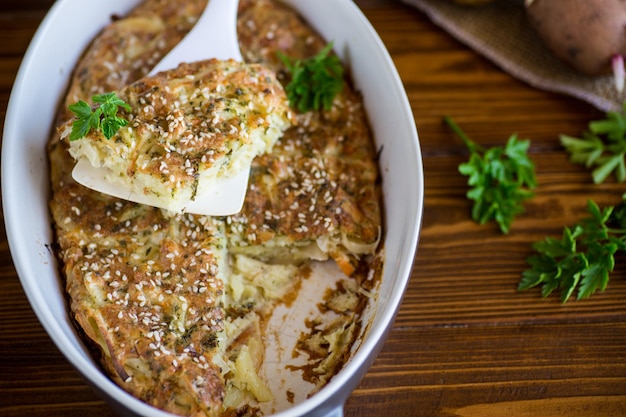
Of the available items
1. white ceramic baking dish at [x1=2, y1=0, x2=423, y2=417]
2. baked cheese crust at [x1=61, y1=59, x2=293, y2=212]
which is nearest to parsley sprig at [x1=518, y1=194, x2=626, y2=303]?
white ceramic baking dish at [x1=2, y1=0, x2=423, y2=417]

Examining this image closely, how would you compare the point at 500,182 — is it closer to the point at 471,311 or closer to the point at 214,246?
the point at 471,311

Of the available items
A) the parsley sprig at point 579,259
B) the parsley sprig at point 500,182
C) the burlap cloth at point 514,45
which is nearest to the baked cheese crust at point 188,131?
the parsley sprig at point 500,182

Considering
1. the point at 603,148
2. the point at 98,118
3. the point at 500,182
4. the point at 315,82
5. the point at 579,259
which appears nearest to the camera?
the point at 98,118

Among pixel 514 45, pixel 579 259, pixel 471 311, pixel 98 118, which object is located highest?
pixel 98 118

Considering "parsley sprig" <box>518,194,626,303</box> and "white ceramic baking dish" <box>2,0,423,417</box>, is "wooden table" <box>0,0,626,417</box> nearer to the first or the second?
"parsley sprig" <box>518,194,626,303</box>

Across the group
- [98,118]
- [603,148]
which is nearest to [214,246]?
[98,118]

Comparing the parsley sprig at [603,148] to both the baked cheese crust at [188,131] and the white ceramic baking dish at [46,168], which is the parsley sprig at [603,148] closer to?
the white ceramic baking dish at [46,168]
